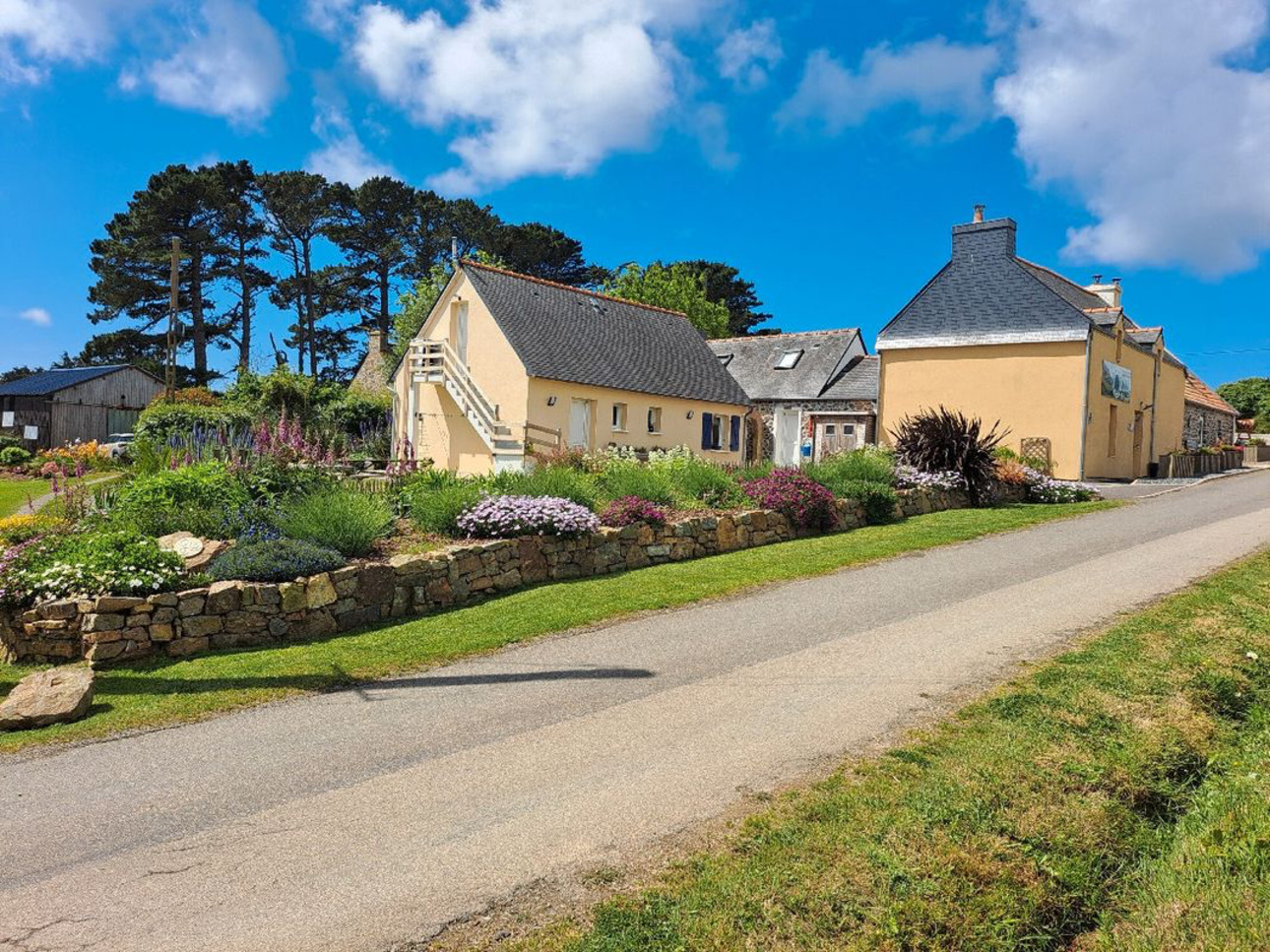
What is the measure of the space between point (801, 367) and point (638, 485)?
2309 centimetres

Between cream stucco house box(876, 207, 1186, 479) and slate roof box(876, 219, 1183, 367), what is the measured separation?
0.03 meters

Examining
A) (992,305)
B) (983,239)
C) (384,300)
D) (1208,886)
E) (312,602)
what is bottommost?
(1208,886)

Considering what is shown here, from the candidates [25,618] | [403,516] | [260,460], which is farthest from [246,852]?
[260,460]

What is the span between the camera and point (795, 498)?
1484 centimetres

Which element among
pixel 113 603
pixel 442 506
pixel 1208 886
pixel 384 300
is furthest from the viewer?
pixel 384 300

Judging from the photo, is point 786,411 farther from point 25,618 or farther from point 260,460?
point 25,618

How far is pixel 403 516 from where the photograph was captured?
11.9m

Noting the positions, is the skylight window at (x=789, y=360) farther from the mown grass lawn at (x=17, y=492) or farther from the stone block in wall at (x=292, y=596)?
the stone block in wall at (x=292, y=596)

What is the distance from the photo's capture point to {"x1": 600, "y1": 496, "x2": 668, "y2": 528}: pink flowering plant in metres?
12.4

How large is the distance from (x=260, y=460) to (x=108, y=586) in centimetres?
397

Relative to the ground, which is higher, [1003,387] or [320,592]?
[1003,387]

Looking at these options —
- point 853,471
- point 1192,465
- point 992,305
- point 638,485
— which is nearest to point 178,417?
point 638,485

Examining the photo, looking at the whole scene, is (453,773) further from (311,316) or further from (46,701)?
(311,316)

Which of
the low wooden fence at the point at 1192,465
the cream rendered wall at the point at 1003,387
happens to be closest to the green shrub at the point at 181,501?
the cream rendered wall at the point at 1003,387
